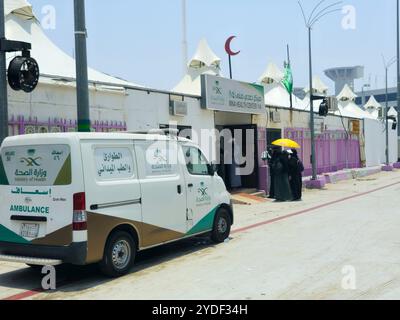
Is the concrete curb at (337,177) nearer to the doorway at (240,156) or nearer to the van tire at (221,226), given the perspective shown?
the doorway at (240,156)

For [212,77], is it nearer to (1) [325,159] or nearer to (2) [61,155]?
(2) [61,155]

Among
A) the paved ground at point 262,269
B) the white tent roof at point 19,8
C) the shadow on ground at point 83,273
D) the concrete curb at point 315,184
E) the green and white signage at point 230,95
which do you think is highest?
the white tent roof at point 19,8

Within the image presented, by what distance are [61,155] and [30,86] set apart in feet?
11.5

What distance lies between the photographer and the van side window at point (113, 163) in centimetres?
696

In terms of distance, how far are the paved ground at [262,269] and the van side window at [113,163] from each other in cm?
139

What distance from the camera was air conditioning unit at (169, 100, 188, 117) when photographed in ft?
50.4

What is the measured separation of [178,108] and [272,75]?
23.4 m

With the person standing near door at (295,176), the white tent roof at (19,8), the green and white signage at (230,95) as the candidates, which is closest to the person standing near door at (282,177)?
the person standing near door at (295,176)

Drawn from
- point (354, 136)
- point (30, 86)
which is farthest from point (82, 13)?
point (354, 136)

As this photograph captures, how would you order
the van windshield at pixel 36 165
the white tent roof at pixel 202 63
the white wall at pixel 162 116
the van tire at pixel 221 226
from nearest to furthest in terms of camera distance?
the van windshield at pixel 36 165 < the van tire at pixel 221 226 < the white wall at pixel 162 116 < the white tent roof at pixel 202 63

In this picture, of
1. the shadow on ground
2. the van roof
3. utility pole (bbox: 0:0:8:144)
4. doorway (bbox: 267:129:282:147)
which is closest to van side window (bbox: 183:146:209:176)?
the van roof

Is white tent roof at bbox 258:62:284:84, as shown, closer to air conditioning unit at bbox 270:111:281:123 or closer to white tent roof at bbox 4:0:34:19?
air conditioning unit at bbox 270:111:281:123

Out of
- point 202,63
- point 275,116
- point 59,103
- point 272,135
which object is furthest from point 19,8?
point 202,63
